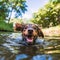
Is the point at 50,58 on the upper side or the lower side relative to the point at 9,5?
lower

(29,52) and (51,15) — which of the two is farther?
(51,15)

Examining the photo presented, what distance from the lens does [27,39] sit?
667 centimetres

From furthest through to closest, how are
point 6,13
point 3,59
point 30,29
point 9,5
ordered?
point 9,5 < point 6,13 < point 30,29 < point 3,59

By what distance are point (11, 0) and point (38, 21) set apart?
445 inches

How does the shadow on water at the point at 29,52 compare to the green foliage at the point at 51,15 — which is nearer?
the shadow on water at the point at 29,52

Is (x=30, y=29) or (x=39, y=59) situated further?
(x=30, y=29)

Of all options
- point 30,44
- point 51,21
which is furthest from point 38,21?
point 30,44

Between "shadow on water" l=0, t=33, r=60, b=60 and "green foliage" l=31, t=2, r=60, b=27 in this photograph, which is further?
"green foliage" l=31, t=2, r=60, b=27

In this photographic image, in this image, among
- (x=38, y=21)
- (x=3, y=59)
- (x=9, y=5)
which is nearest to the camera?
(x=3, y=59)

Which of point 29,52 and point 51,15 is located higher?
point 51,15

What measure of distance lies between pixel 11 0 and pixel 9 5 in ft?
6.02

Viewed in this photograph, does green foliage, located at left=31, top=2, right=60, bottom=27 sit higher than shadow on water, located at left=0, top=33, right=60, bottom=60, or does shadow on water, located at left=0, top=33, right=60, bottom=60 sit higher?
green foliage, located at left=31, top=2, right=60, bottom=27

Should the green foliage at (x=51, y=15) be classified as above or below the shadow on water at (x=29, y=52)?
above

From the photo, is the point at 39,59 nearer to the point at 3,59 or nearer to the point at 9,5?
the point at 3,59
